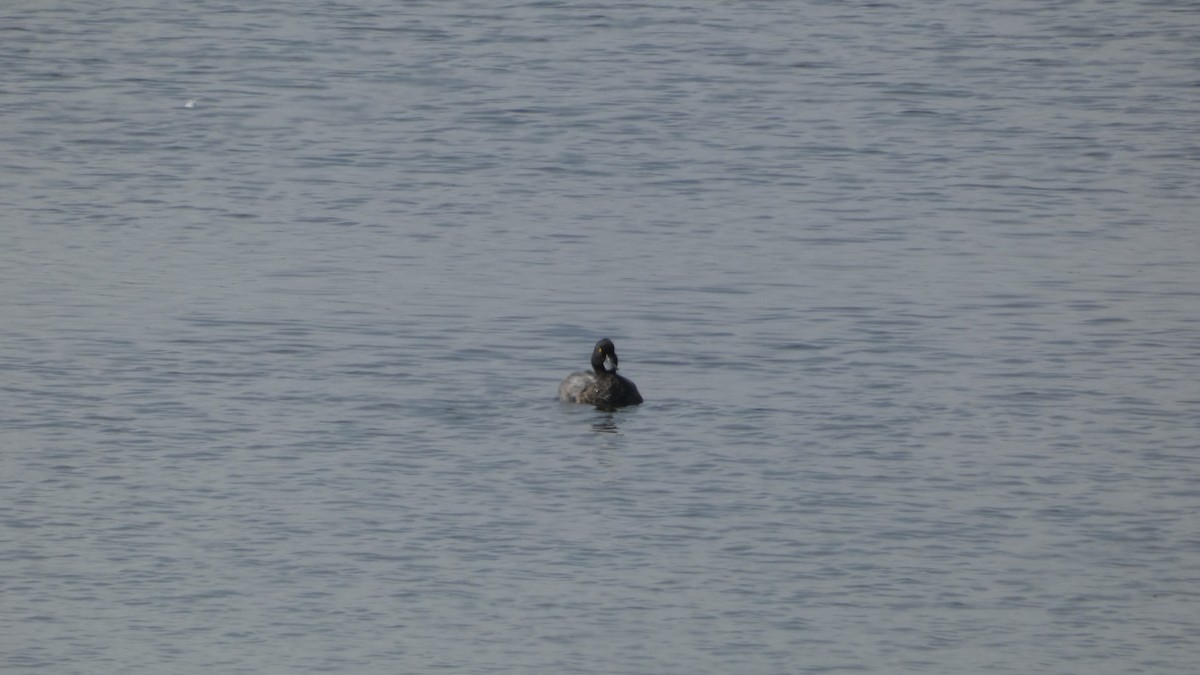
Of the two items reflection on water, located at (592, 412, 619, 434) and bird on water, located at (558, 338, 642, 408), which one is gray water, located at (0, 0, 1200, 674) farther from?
bird on water, located at (558, 338, 642, 408)

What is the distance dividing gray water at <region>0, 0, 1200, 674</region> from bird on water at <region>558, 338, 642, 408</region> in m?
0.17

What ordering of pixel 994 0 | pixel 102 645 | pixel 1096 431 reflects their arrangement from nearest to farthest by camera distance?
pixel 102 645, pixel 1096 431, pixel 994 0

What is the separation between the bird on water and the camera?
61.3 feet

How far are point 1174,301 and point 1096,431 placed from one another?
4.39 meters

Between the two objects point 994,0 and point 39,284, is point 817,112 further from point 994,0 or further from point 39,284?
point 39,284

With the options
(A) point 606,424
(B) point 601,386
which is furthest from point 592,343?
(A) point 606,424

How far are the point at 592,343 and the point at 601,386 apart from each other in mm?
1999

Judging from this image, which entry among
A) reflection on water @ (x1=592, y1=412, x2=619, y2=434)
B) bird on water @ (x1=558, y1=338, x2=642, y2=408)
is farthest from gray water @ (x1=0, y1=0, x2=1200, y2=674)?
bird on water @ (x1=558, y1=338, x2=642, y2=408)

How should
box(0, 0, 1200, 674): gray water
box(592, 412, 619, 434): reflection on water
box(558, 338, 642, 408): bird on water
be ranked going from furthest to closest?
box(558, 338, 642, 408): bird on water < box(592, 412, 619, 434): reflection on water < box(0, 0, 1200, 674): gray water

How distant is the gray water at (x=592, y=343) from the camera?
14078 mm

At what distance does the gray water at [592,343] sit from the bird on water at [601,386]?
0.17 metres

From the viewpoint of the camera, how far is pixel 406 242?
24141 mm

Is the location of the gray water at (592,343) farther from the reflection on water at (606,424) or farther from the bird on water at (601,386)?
the bird on water at (601,386)

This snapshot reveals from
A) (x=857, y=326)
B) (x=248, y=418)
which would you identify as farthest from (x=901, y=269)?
(x=248, y=418)
